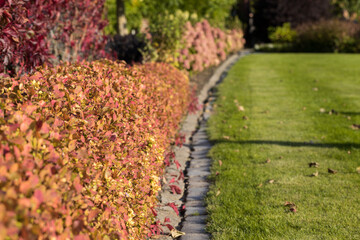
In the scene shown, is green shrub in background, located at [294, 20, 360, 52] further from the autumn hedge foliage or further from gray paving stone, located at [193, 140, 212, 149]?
the autumn hedge foliage

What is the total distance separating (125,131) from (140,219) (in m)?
0.77

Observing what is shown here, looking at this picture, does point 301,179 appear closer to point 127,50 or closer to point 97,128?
point 97,128

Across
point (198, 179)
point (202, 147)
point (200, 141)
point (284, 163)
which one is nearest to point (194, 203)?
point (198, 179)

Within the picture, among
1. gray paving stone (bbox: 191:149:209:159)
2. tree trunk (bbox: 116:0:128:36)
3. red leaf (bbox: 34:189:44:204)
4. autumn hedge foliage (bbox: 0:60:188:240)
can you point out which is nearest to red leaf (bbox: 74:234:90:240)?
autumn hedge foliage (bbox: 0:60:188:240)

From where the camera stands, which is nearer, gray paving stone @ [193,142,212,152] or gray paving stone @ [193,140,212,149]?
gray paving stone @ [193,142,212,152]

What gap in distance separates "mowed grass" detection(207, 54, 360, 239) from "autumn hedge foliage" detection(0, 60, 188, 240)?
3.40 ft

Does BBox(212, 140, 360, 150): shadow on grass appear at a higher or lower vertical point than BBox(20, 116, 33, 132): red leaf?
lower

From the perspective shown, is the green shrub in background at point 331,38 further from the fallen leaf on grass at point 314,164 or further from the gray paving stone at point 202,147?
the fallen leaf on grass at point 314,164

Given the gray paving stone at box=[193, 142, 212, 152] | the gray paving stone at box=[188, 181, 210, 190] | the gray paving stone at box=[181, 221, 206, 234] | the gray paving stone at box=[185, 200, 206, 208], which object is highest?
the gray paving stone at box=[193, 142, 212, 152]

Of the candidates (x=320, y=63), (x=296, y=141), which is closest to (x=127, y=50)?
(x=296, y=141)

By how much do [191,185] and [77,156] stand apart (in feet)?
9.90

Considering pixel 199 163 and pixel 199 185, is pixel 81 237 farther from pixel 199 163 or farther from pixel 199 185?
pixel 199 163

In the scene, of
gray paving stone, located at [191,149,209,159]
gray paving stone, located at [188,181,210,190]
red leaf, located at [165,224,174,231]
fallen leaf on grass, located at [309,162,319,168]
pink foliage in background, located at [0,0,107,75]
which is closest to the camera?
red leaf, located at [165,224,174,231]

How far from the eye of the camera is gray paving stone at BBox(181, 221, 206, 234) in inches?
162
